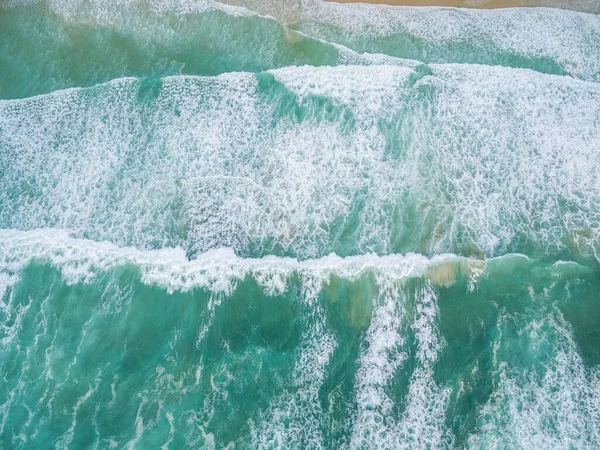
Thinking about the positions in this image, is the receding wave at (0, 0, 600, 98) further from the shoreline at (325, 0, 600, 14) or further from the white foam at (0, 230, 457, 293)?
the white foam at (0, 230, 457, 293)

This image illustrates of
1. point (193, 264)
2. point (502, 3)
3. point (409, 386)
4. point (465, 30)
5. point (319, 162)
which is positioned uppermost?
point (502, 3)

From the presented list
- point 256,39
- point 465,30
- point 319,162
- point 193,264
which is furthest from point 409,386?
point 465,30

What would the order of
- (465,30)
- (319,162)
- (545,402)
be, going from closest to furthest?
(545,402) < (319,162) < (465,30)

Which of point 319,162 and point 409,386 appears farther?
point 319,162

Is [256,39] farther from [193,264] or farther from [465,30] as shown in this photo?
[193,264]

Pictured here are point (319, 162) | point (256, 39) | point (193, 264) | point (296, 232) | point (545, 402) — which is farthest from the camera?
point (256, 39)

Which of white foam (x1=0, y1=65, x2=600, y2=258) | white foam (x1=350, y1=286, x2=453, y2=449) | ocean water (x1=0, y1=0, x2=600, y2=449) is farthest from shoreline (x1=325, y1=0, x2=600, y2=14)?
white foam (x1=350, y1=286, x2=453, y2=449)

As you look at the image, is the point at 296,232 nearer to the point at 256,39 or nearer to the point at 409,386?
the point at 409,386

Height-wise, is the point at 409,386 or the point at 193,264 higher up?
the point at 193,264
